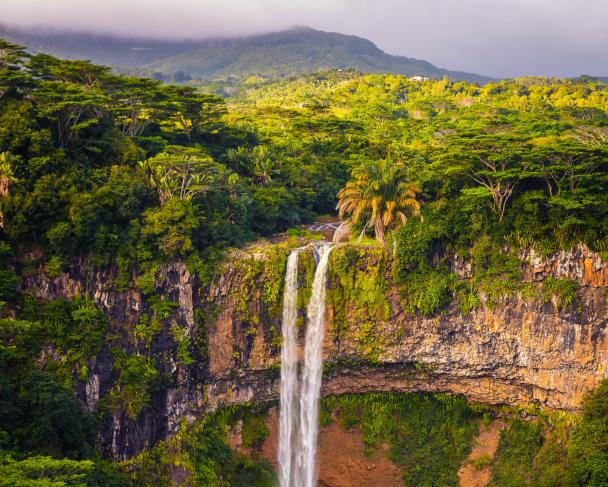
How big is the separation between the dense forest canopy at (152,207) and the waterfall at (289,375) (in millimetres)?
3456

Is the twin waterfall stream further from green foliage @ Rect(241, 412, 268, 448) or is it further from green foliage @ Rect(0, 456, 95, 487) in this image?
green foliage @ Rect(0, 456, 95, 487)

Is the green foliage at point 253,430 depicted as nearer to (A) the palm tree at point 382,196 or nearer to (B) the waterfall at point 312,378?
(B) the waterfall at point 312,378

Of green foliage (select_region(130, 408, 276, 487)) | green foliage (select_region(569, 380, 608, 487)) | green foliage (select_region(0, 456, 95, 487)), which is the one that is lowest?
green foliage (select_region(130, 408, 276, 487))

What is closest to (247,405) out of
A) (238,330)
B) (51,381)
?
(238,330)

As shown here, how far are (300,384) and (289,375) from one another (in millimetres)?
773

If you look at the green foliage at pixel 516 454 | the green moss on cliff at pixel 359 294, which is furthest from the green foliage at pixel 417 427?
the green moss on cliff at pixel 359 294

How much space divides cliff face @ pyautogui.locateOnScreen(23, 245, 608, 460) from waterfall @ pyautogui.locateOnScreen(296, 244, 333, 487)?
0.47 m

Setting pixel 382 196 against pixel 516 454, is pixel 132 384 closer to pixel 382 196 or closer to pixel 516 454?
pixel 382 196

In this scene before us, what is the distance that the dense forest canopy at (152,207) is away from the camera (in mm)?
23625

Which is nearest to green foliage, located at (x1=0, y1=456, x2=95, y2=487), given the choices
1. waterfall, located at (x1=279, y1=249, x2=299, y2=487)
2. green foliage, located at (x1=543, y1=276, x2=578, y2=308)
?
waterfall, located at (x1=279, y1=249, x2=299, y2=487)

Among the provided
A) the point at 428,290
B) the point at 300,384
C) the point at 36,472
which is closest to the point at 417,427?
the point at 300,384

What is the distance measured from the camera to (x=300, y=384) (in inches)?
1185

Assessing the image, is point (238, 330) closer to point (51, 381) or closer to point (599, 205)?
point (51, 381)

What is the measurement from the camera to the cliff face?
26016mm
